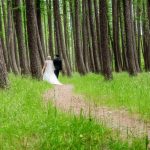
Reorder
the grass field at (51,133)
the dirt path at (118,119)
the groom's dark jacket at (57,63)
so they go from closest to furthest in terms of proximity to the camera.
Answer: the grass field at (51,133) → the dirt path at (118,119) → the groom's dark jacket at (57,63)

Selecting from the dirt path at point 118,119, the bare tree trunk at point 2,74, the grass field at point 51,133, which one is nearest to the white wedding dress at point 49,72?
the bare tree trunk at point 2,74

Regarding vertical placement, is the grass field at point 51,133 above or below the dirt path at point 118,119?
above

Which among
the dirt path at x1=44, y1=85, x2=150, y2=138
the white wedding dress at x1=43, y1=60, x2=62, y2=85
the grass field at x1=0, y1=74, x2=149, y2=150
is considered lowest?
the white wedding dress at x1=43, y1=60, x2=62, y2=85

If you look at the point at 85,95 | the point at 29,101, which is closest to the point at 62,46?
the point at 85,95

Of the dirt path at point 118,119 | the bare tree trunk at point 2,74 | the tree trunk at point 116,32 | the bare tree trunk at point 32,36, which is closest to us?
the dirt path at point 118,119

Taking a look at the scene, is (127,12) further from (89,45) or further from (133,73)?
(89,45)

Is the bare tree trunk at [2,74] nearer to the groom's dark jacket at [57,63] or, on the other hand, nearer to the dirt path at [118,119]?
the dirt path at [118,119]

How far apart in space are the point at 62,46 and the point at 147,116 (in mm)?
17310

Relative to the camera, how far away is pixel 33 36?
1842 centimetres

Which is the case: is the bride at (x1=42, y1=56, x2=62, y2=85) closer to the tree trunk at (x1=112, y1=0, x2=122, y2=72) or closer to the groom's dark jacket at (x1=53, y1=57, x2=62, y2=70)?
the groom's dark jacket at (x1=53, y1=57, x2=62, y2=70)

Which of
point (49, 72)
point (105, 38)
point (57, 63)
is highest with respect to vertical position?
point (105, 38)

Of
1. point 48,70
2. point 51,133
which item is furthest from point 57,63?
point 51,133

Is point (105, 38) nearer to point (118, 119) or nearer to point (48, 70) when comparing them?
point (48, 70)

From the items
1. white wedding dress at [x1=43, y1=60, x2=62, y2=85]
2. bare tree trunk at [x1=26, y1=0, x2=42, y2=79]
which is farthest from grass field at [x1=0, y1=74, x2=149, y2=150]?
white wedding dress at [x1=43, y1=60, x2=62, y2=85]
